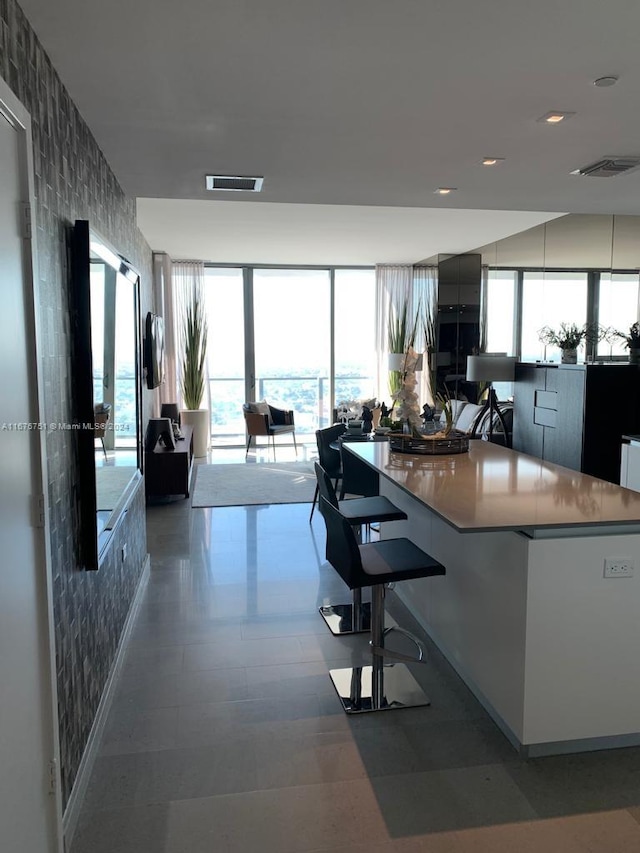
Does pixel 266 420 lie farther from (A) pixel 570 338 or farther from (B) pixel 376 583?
(B) pixel 376 583

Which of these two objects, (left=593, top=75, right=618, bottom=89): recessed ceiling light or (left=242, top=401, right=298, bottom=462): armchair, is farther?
(left=242, top=401, right=298, bottom=462): armchair

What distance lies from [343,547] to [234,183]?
2281 millimetres

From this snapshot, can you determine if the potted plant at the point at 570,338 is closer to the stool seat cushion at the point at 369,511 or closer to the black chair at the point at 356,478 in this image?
the black chair at the point at 356,478

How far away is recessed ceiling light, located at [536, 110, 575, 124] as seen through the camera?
2.64 metres

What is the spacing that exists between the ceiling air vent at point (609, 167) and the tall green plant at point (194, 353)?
678 centimetres

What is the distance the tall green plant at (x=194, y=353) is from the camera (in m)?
9.49

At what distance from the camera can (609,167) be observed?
3402mm

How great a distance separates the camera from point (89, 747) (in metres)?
2.38

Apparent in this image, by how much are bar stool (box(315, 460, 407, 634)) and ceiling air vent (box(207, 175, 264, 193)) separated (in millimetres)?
1671

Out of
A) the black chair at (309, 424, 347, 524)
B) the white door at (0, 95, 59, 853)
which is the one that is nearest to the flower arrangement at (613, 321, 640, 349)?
the black chair at (309, 424, 347, 524)

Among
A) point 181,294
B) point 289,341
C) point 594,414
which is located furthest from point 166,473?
point 289,341

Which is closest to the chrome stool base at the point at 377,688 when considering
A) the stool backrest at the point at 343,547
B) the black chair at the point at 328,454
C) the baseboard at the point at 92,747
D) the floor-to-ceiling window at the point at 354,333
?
the stool backrest at the point at 343,547

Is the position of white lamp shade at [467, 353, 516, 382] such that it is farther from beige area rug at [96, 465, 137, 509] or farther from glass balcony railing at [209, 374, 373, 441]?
beige area rug at [96, 465, 137, 509]

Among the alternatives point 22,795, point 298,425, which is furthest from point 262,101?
point 298,425
